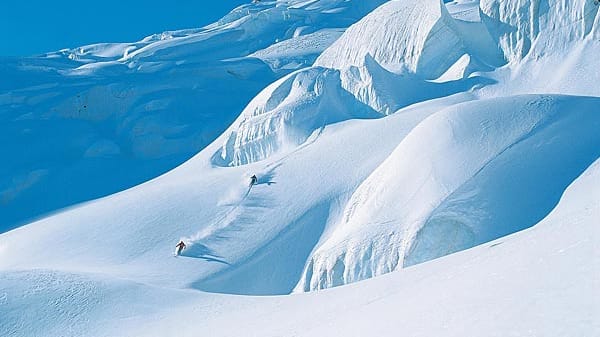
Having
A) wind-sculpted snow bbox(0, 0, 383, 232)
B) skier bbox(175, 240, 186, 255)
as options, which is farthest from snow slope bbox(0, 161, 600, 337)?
wind-sculpted snow bbox(0, 0, 383, 232)

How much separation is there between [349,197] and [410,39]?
11.5 m

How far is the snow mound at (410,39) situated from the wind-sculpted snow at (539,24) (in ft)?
5.71

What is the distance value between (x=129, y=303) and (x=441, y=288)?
725 centimetres

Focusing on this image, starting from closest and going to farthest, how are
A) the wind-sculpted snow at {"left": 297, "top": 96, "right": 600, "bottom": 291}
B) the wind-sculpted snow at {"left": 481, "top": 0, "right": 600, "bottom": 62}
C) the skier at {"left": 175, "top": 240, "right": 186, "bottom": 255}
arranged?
the wind-sculpted snow at {"left": 297, "top": 96, "right": 600, "bottom": 291} → the skier at {"left": 175, "top": 240, "right": 186, "bottom": 255} → the wind-sculpted snow at {"left": 481, "top": 0, "right": 600, "bottom": 62}

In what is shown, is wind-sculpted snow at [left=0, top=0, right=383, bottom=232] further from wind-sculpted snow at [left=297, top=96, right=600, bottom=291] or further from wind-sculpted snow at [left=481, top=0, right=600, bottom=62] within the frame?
wind-sculpted snow at [left=297, top=96, right=600, bottom=291]

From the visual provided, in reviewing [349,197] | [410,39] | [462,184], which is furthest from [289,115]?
[462,184]

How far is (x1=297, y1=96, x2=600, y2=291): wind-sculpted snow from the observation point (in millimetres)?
14891

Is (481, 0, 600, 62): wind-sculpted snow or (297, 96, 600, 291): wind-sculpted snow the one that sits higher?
(481, 0, 600, 62): wind-sculpted snow

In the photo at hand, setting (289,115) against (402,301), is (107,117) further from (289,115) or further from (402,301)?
(402,301)

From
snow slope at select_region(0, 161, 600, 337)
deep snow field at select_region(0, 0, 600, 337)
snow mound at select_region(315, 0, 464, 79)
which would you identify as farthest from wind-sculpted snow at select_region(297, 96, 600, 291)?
snow mound at select_region(315, 0, 464, 79)

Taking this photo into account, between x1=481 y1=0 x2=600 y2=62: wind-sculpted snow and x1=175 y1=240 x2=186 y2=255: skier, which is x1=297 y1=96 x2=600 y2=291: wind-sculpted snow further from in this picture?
x1=481 y1=0 x2=600 y2=62: wind-sculpted snow

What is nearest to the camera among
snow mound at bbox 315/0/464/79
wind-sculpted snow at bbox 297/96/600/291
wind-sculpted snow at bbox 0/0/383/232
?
wind-sculpted snow at bbox 297/96/600/291

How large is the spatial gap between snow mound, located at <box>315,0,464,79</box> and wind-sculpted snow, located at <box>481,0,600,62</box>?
1.74m

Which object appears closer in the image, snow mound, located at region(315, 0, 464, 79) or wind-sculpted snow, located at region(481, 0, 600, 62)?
wind-sculpted snow, located at region(481, 0, 600, 62)
